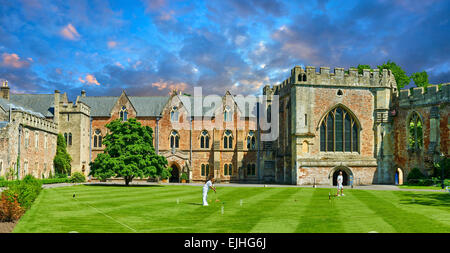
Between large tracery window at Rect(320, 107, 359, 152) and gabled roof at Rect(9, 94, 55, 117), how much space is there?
3680 centimetres

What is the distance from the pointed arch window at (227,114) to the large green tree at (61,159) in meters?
21.9

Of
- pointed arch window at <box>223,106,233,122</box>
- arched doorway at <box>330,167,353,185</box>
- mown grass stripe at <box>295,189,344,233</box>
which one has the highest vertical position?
pointed arch window at <box>223,106,233,122</box>

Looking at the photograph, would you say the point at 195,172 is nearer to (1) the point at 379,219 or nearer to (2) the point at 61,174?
(2) the point at 61,174

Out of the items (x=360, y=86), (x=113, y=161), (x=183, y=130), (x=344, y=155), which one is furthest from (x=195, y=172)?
(x=360, y=86)

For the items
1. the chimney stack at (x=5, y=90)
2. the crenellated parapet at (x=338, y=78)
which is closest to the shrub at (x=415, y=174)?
the crenellated parapet at (x=338, y=78)

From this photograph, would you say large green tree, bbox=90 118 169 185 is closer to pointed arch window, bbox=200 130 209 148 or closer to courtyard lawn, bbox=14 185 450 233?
pointed arch window, bbox=200 130 209 148

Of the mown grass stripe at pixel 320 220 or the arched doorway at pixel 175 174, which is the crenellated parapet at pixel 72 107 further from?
the mown grass stripe at pixel 320 220

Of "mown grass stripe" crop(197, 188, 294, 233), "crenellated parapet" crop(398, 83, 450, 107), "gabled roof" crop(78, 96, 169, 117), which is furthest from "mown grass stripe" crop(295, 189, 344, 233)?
"gabled roof" crop(78, 96, 169, 117)

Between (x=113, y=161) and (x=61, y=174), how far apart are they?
1398 cm

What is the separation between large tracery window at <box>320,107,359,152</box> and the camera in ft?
145

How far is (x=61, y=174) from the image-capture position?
48.2 meters

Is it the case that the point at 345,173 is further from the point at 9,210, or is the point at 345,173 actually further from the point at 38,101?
the point at 38,101

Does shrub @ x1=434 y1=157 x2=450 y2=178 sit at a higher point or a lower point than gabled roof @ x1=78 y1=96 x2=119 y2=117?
lower

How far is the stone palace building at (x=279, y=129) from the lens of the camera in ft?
132
